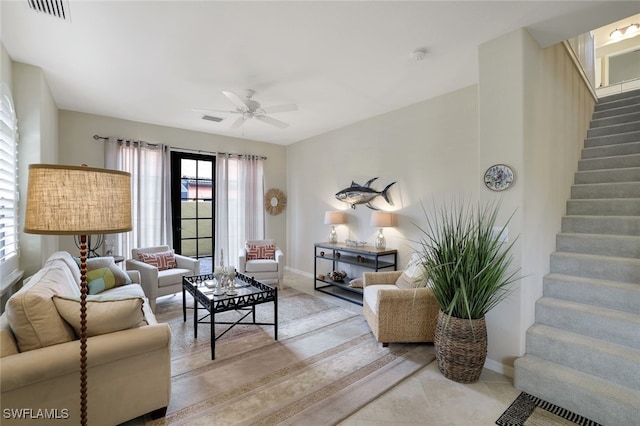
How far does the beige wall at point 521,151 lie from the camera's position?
2.32 metres

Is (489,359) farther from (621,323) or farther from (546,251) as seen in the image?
(546,251)

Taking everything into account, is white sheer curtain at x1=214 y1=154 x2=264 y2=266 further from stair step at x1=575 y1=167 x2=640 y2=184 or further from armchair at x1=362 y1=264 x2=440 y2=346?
stair step at x1=575 y1=167 x2=640 y2=184

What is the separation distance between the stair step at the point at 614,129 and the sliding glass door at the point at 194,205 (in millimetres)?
5791

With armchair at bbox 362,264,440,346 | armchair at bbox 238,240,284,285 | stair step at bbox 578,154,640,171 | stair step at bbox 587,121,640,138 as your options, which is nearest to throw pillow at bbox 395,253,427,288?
armchair at bbox 362,264,440,346

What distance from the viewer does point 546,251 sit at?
2.68 m

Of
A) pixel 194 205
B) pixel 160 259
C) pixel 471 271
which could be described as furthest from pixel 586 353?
pixel 194 205

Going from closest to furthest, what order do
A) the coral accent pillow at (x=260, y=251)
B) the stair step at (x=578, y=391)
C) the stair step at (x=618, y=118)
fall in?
the stair step at (x=578, y=391), the stair step at (x=618, y=118), the coral accent pillow at (x=260, y=251)

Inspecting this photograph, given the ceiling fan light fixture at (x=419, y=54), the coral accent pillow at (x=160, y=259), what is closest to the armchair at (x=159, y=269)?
the coral accent pillow at (x=160, y=259)

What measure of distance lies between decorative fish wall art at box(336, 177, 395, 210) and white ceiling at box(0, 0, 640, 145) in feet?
4.22

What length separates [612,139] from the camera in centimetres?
354

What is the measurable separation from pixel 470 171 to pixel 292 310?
108 inches

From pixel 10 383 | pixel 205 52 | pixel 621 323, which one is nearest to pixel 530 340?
pixel 621 323

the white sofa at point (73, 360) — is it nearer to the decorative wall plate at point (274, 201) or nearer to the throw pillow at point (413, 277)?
the throw pillow at point (413, 277)

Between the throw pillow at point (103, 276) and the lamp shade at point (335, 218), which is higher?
the lamp shade at point (335, 218)
